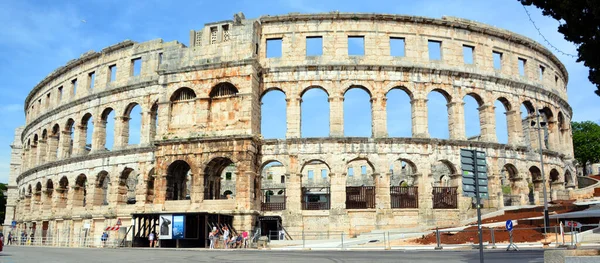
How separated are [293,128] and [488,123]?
44.5ft

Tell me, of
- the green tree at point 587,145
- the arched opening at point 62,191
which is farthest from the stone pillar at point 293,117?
the green tree at point 587,145

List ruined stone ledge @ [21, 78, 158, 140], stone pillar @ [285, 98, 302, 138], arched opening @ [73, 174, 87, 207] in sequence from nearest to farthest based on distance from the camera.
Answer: stone pillar @ [285, 98, 302, 138] < ruined stone ledge @ [21, 78, 158, 140] < arched opening @ [73, 174, 87, 207]

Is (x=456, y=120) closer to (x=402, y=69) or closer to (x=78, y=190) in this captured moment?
(x=402, y=69)

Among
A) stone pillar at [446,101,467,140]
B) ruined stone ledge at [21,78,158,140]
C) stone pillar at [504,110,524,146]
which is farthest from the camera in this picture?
ruined stone ledge at [21,78,158,140]

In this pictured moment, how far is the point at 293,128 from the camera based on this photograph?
1282 inches

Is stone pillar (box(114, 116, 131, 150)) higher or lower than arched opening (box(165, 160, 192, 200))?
higher

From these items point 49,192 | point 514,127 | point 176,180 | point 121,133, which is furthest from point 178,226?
point 514,127

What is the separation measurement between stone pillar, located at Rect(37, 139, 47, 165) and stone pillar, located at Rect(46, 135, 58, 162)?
1.99 m

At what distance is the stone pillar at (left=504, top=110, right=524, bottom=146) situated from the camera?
35750 mm

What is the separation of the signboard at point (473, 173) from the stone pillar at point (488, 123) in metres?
25.7

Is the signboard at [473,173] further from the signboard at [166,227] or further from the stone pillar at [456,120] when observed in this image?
the stone pillar at [456,120]

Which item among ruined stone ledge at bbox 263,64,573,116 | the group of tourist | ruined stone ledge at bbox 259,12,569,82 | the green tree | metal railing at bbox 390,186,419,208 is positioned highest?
ruined stone ledge at bbox 259,12,569,82

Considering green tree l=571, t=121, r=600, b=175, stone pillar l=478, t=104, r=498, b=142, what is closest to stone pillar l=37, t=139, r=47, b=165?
stone pillar l=478, t=104, r=498, b=142

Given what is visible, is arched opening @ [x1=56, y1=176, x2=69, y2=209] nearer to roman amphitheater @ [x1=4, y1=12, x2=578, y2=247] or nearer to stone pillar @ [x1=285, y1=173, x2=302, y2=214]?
roman amphitheater @ [x1=4, y1=12, x2=578, y2=247]
